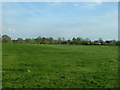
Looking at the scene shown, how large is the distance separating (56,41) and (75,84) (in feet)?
423

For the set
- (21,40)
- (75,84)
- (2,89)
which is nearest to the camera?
(2,89)

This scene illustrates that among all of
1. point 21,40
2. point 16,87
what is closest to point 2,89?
point 16,87

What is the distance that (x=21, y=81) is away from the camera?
7.61 m

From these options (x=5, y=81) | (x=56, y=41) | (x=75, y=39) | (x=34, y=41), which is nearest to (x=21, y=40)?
(x=34, y=41)

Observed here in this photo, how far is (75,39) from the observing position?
136 m

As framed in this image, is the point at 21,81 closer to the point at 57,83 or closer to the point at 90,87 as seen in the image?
the point at 57,83

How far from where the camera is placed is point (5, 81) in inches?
298

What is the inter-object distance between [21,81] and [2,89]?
1.19 m

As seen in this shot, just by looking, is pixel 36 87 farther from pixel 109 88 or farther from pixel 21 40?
pixel 21 40

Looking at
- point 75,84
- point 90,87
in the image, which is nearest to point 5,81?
point 75,84

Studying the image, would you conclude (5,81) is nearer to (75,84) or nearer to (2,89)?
(2,89)

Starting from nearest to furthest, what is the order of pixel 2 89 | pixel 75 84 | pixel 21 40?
pixel 2 89 < pixel 75 84 < pixel 21 40

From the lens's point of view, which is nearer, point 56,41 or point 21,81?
point 21,81

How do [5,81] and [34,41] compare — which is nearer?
[5,81]
